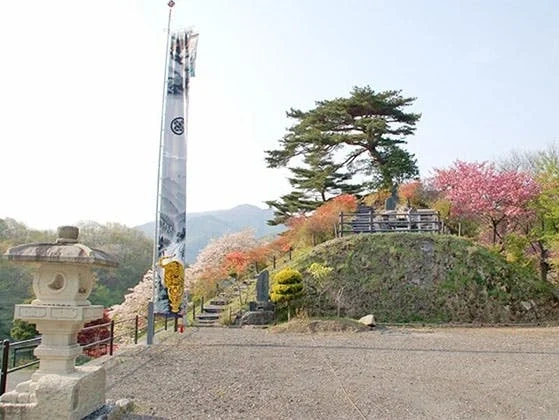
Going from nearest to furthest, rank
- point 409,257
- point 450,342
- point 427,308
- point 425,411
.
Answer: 1. point 425,411
2. point 450,342
3. point 427,308
4. point 409,257

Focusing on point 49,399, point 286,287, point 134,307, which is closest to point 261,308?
point 286,287

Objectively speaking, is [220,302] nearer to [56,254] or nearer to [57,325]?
[57,325]

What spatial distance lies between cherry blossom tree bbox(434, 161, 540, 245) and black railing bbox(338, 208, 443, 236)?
276 cm

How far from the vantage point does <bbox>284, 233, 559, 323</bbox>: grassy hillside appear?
52.4ft

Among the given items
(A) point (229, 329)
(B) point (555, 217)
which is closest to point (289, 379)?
(A) point (229, 329)

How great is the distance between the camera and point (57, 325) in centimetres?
427

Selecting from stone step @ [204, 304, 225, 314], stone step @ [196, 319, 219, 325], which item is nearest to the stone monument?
stone step @ [196, 319, 219, 325]

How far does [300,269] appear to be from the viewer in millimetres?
16969

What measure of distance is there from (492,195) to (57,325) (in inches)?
779

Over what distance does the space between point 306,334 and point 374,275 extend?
16.4 ft

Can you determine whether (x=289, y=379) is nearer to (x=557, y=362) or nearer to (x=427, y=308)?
(x=557, y=362)

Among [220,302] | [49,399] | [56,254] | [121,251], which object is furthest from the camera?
[121,251]

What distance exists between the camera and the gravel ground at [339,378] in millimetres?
5359

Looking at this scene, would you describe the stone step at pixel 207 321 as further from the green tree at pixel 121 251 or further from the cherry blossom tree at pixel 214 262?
the green tree at pixel 121 251
